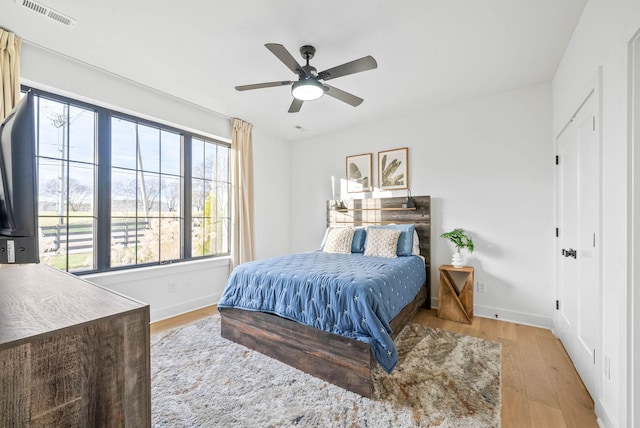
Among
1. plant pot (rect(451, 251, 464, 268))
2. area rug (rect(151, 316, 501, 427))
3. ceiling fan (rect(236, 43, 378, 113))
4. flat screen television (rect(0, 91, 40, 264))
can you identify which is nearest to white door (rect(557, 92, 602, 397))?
area rug (rect(151, 316, 501, 427))

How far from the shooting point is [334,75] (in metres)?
2.22

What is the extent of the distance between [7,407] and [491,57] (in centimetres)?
349

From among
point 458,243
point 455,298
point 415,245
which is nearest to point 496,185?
point 458,243

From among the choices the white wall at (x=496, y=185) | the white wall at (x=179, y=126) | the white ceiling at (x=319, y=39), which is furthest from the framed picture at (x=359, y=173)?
the white wall at (x=179, y=126)

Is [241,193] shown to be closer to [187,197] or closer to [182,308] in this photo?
[187,197]

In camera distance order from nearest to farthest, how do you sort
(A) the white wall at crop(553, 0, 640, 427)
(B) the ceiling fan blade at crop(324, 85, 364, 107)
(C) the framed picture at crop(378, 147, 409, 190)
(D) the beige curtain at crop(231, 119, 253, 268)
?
(A) the white wall at crop(553, 0, 640, 427) → (B) the ceiling fan blade at crop(324, 85, 364, 107) → (C) the framed picture at crop(378, 147, 409, 190) → (D) the beige curtain at crop(231, 119, 253, 268)

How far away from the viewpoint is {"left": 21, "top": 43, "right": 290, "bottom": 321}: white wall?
255 cm

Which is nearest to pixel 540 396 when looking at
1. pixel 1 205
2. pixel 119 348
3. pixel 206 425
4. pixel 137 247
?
pixel 206 425

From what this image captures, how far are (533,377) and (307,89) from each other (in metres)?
2.83

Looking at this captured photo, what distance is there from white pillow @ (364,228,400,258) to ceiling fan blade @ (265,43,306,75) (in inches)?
82.1

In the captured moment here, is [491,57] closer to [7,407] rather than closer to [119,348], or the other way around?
[119,348]

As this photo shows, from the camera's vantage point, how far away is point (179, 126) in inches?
139

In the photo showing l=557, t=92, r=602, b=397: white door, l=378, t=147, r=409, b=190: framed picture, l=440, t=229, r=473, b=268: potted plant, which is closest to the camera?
l=557, t=92, r=602, b=397: white door

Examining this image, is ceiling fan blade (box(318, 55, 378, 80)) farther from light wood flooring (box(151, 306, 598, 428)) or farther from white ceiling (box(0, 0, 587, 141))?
light wood flooring (box(151, 306, 598, 428))
